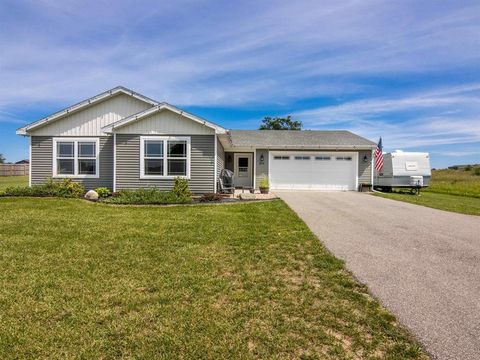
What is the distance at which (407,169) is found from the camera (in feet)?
58.7

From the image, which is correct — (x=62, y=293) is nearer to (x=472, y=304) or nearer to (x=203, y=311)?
(x=203, y=311)

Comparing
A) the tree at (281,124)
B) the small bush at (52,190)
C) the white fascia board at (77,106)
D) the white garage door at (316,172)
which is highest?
the tree at (281,124)

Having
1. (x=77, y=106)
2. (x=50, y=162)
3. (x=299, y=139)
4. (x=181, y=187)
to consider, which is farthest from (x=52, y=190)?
(x=299, y=139)

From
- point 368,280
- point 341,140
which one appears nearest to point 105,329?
point 368,280

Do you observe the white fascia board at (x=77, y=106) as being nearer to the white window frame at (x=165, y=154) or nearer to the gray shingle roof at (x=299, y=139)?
the white window frame at (x=165, y=154)

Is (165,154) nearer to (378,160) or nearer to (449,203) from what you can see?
(449,203)

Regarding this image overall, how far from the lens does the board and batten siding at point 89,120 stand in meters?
13.7

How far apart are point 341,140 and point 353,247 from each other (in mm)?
14247

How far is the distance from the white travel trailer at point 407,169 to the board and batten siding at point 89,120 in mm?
14993

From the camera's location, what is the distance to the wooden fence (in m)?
30.7

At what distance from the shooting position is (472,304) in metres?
3.23

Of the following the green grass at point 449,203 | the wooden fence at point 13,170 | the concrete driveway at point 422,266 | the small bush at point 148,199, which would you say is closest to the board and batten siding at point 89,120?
the small bush at point 148,199

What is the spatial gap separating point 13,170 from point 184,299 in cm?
3814

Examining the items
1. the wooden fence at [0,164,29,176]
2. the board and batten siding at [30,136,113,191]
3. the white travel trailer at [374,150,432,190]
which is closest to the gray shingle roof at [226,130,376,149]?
the white travel trailer at [374,150,432,190]
